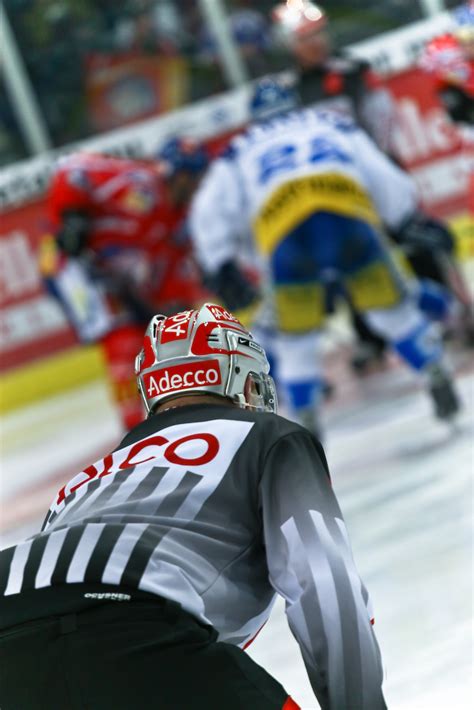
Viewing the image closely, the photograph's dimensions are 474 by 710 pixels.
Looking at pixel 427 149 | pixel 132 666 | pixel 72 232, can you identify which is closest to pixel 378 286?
pixel 72 232

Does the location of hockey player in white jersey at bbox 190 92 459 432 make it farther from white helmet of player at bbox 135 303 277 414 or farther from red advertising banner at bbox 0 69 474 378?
red advertising banner at bbox 0 69 474 378

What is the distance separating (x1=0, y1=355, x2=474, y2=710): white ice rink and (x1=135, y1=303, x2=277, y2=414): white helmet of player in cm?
87

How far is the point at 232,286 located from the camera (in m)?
5.72

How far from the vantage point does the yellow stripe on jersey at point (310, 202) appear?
521cm

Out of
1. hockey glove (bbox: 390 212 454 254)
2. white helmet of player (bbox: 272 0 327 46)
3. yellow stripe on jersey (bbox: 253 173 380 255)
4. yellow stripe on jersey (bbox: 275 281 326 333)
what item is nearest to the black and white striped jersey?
yellow stripe on jersey (bbox: 253 173 380 255)

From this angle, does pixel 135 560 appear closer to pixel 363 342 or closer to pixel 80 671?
pixel 80 671

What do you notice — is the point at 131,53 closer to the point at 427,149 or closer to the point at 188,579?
the point at 427,149

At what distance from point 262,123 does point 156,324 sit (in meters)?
3.45

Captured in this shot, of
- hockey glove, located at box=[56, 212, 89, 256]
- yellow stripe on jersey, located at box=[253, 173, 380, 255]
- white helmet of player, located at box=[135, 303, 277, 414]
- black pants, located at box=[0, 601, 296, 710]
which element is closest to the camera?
black pants, located at box=[0, 601, 296, 710]

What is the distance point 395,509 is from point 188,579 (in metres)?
2.73

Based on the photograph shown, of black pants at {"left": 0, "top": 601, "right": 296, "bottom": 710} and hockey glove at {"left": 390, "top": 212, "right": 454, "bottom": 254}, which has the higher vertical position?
black pants at {"left": 0, "top": 601, "right": 296, "bottom": 710}

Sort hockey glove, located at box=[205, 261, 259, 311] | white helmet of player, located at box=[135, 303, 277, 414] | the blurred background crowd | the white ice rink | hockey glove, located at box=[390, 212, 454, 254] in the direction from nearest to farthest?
white helmet of player, located at box=[135, 303, 277, 414], the white ice rink, hockey glove, located at box=[390, 212, 454, 254], hockey glove, located at box=[205, 261, 259, 311], the blurred background crowd

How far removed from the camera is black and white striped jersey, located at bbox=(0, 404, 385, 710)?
1.83 m

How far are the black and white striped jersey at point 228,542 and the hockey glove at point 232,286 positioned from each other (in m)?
3.64
